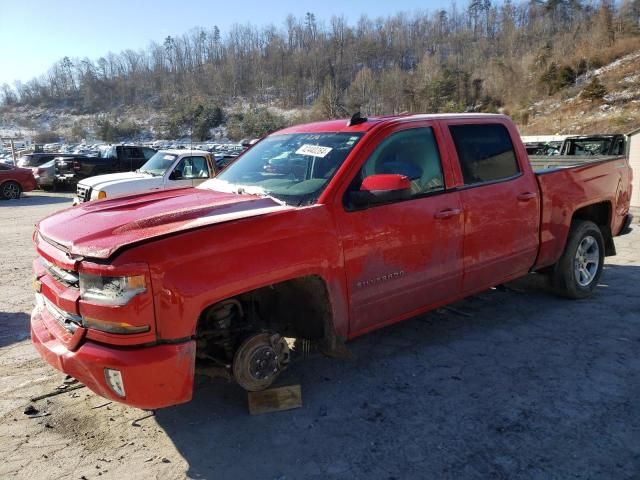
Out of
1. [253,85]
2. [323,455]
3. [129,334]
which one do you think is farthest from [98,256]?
[253,85]

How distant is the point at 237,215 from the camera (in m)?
3.06

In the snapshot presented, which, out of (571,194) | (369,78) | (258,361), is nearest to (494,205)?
(571,194)

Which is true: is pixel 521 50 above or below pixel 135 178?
above

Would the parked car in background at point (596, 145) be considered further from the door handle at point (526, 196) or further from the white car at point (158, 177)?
the white car at point (158, 177)

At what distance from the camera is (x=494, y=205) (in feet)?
14.2

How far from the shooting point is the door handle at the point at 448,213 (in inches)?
153

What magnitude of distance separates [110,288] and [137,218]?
0.61 meters

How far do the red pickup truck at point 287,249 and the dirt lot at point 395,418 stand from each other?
41 centimetres

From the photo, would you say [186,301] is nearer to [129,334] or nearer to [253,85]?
[129,334]

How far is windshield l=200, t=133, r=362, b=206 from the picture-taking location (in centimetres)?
355

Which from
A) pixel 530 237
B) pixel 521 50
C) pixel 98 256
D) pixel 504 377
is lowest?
pixel 504 377

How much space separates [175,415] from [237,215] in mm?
1436

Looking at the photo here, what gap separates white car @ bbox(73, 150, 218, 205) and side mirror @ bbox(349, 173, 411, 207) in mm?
7863

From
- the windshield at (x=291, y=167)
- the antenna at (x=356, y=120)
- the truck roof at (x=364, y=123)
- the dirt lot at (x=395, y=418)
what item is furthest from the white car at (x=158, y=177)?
the antenna at (x=356, y=120)
